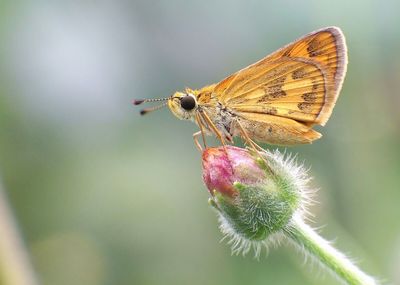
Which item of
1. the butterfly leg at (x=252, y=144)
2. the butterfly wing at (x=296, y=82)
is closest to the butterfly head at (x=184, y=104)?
the butterfly wing at (x=296, y=82)

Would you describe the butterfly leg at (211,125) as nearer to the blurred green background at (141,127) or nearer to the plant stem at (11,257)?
the plant stem at (11,257)

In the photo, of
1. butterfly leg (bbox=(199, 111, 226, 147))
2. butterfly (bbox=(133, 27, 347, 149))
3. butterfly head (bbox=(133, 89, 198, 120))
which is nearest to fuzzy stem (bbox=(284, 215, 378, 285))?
butterfly (bbox=(133, 27, 347, 149))

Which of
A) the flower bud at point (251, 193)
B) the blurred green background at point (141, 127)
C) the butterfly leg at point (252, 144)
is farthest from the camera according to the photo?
the blurred green background at point (141, 127)

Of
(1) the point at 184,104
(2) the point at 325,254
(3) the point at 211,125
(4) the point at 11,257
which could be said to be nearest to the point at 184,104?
(1) the point at 184,104

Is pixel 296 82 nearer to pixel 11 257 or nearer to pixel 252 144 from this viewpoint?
pixel 252 144

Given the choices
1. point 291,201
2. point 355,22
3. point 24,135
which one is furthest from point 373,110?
point 24,135

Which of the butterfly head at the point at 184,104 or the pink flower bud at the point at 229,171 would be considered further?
the butterfly head at the point at 184,104

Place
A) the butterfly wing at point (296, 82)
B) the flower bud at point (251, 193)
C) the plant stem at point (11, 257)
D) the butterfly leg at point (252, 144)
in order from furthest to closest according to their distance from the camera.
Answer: the plant stem at point (11, 257)
the butterfly wing at point (296, 82)
the butterfly leg at point (252, 144)
the flower bud at point (251, 193)

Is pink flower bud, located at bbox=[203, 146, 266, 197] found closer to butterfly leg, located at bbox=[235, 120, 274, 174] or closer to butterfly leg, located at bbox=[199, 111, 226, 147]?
butterfly leg, located at bbox=[235, 120, 274, 174]
